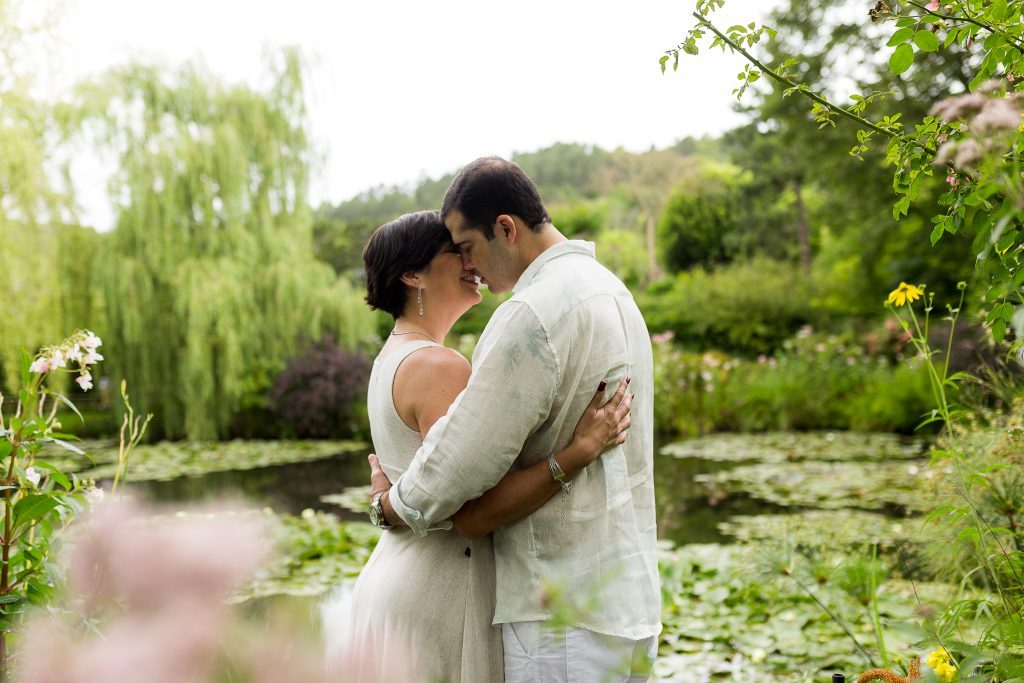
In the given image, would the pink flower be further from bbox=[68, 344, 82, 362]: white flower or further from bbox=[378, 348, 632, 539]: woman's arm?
bbox=[378, 348, 632, 539]: woman's arm

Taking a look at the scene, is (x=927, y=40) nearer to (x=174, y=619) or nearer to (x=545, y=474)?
(x=545, y=474)

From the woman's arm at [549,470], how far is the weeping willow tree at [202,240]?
10.3m

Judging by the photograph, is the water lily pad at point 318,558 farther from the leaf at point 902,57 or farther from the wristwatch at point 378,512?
the leaf at point 902,57

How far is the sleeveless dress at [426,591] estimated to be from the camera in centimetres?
163

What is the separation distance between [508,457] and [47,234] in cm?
1071

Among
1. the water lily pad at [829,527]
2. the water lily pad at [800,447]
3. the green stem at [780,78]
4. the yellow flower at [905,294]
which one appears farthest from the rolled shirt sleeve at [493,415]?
the water lily pad at [800,447]

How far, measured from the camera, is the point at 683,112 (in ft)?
140

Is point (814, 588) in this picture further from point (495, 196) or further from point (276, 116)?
point (276, 116)

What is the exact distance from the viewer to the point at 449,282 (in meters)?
1.98

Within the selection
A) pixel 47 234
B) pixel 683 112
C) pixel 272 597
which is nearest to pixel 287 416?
pixel 47 234

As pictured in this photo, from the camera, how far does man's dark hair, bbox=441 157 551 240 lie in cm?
162

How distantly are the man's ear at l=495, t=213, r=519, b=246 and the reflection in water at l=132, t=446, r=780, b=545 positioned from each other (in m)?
4.36

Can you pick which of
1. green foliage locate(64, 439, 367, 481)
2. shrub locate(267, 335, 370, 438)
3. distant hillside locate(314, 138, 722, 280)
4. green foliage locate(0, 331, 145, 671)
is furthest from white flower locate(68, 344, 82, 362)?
distant hillside locate(314, 138, 722, 280)

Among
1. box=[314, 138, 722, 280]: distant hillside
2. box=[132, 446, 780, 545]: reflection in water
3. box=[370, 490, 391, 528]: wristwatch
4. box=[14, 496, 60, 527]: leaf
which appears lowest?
box=[132, 446, 780, 545]: reflection in water
